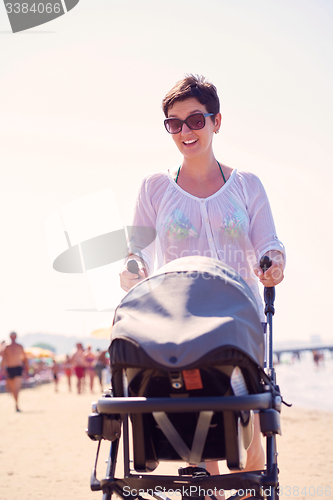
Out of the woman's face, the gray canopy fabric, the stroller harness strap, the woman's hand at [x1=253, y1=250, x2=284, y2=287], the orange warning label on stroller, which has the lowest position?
the stroller harness strap

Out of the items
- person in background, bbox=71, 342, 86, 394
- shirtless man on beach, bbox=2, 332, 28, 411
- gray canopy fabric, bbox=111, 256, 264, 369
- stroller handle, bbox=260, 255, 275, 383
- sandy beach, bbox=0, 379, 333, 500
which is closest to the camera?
gray canopy fabric, bbox=111, 256, 264, 369

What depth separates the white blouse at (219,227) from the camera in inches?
114

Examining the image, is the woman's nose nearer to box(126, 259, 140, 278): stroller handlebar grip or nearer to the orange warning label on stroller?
box(126, 259, 140, 278): stroller handlebar grip

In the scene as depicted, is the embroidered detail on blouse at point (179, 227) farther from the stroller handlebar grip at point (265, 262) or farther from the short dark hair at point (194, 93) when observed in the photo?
the short dark hair at point (194, 93)

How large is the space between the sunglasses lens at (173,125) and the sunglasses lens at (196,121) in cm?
5

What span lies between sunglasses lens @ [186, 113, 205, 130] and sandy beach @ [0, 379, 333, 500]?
3573mm

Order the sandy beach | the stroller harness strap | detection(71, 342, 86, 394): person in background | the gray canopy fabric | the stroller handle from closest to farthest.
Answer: the gray canopy fabric < the stroller harness strap < the stroller handle < the sandy beach < detection(71, 342, 86, 394): person in background

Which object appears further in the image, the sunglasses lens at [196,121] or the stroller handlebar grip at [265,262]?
the sunglasses lens at [196,121]

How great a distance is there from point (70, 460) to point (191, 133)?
544 cm

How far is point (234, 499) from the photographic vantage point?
2.06m

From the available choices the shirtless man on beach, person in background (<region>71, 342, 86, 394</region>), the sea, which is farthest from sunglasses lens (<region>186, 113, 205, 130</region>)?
person in background (<region>71, 342, 86, 394</region>)

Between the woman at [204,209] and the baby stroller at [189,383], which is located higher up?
the woman at [204,209]

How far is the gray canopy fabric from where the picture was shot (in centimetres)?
179

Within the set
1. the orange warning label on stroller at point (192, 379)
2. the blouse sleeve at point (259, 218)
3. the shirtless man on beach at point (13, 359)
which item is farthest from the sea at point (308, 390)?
the orange warning label on stroller at point (192, 379)
